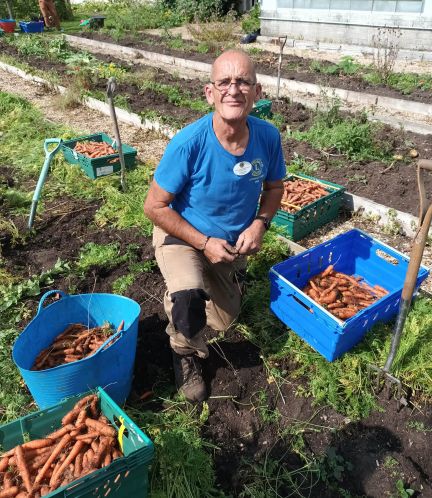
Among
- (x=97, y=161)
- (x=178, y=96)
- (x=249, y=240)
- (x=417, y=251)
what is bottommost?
(x=97, y=161)

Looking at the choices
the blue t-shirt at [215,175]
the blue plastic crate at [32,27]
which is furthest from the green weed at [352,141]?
the blue plastic crate at [32,27]

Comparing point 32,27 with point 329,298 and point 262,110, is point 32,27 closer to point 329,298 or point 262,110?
point 262,110

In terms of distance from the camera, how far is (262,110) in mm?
7250

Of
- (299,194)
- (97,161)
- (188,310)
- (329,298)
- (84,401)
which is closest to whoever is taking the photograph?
(84,401)

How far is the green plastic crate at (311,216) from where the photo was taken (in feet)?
14.6

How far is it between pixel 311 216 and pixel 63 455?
3409 mm

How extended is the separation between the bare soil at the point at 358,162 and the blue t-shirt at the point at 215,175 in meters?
2.72

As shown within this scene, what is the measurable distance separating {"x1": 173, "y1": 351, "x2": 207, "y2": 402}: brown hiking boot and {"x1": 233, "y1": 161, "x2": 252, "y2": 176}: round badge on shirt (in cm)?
133

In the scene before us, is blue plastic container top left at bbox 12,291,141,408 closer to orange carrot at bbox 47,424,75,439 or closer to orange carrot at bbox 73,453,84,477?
orange carrot at bbox 47,424,75,439

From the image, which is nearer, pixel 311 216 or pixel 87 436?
pixel 87 436

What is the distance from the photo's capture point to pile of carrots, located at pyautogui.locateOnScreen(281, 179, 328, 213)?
4.56 m

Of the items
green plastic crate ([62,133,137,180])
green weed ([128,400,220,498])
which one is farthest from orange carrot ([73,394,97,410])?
green plastic crate ([62,133,137,180])

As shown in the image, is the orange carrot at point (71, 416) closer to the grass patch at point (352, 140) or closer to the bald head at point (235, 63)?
the bald head at point (235, 63)

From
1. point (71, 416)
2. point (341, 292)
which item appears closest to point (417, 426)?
point (341, 292)
